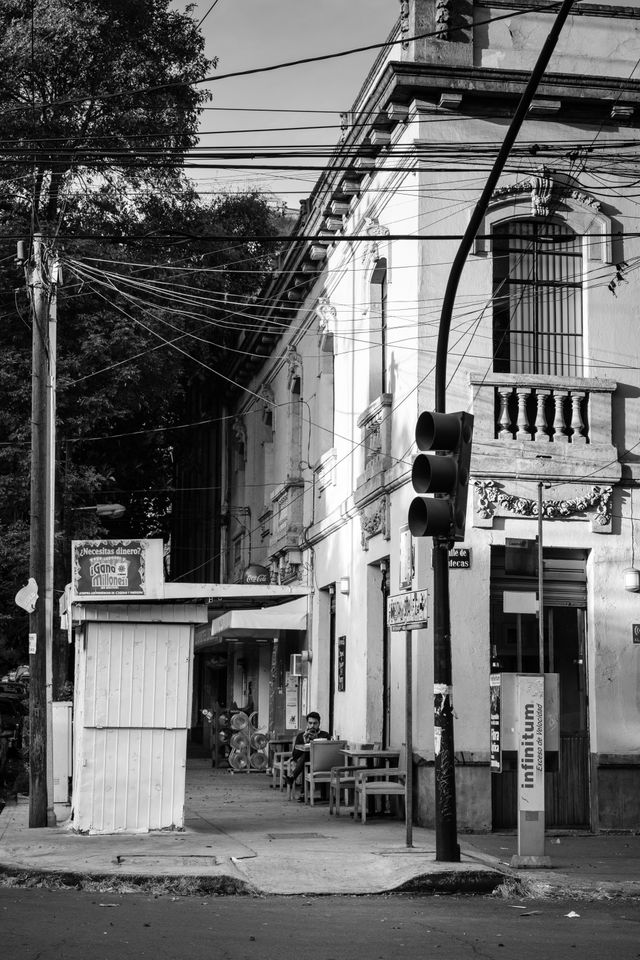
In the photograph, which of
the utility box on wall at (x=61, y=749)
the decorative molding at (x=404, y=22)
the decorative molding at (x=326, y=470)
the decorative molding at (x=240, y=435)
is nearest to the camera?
the decorative molding at (x=404, y=22)

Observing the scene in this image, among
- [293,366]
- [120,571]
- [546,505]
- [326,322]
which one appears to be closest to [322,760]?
[546,505]

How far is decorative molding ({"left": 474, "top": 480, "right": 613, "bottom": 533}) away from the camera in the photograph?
15.5 m

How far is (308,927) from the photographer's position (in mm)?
8883

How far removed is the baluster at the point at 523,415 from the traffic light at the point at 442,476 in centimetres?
415

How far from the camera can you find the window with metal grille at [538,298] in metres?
16.4

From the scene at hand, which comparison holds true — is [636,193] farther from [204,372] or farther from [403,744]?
[204,372]

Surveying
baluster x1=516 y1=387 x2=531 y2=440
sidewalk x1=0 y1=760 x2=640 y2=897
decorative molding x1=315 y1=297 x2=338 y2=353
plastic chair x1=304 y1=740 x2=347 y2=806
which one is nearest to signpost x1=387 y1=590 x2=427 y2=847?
sidewalk x1=0 y1=760 x2=640 y2=897

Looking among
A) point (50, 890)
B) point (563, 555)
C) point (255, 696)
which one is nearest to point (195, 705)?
point (255, 696)

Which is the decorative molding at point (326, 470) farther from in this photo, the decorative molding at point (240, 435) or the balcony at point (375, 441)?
the decorative molding at point (240, 435)

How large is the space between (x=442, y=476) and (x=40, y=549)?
6157mm

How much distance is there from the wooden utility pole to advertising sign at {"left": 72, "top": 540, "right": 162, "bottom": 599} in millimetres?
1626

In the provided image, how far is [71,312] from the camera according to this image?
2494 cm

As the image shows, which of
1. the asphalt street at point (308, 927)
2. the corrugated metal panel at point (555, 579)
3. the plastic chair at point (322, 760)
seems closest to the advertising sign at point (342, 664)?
the plastic chair at point (322, 760)

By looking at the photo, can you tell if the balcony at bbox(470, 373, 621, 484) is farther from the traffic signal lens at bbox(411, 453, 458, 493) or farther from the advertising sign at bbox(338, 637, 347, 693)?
the advertising sign at bbox(338, 637, 347, 693)
